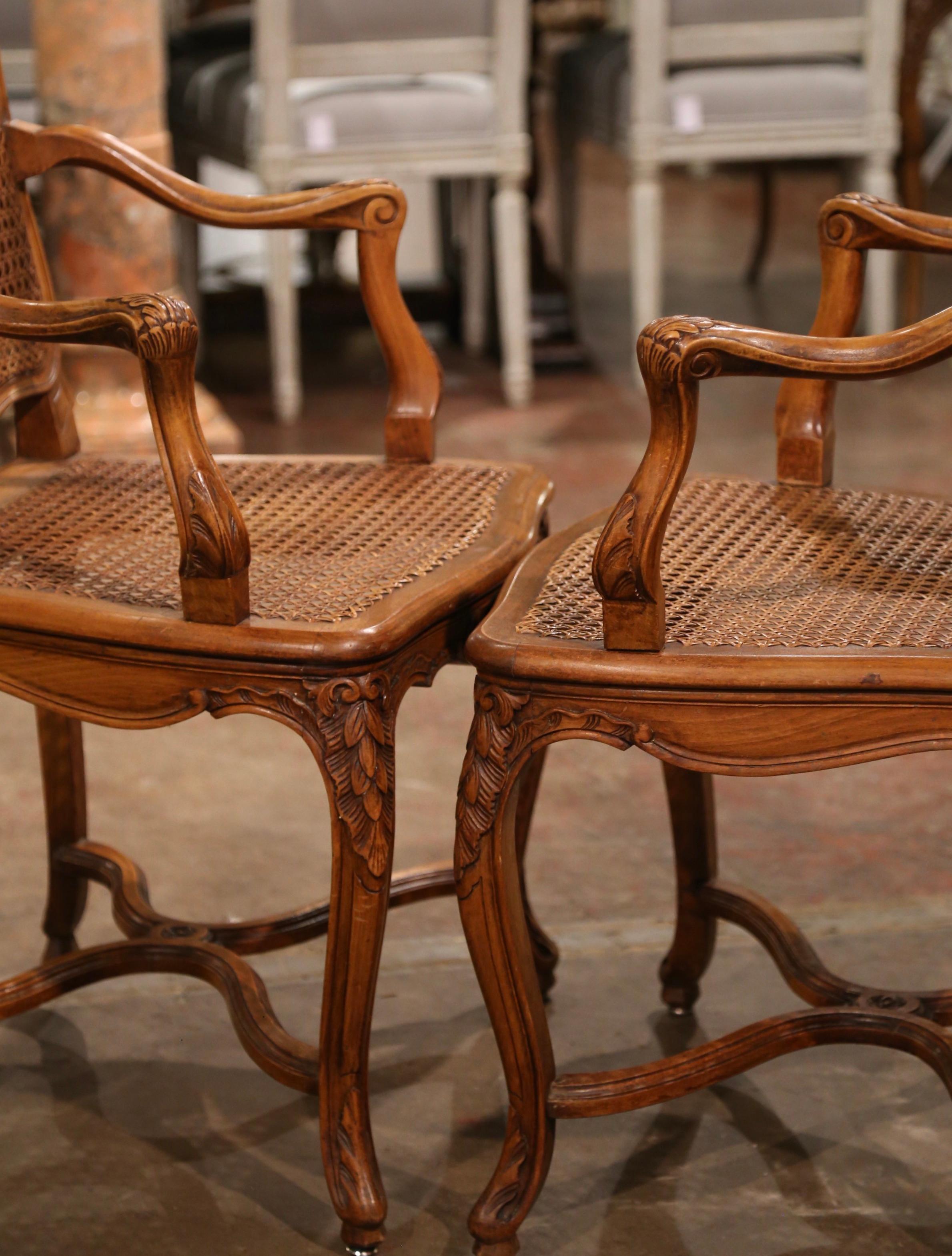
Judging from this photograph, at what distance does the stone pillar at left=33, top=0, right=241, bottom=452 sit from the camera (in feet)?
9.58

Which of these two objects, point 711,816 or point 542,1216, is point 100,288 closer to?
point 711,816

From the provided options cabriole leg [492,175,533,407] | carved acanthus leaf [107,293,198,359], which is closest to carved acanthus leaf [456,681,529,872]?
carved acanthus leaf [107,293,198,359]

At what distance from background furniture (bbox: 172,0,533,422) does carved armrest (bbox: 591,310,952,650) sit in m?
2.59

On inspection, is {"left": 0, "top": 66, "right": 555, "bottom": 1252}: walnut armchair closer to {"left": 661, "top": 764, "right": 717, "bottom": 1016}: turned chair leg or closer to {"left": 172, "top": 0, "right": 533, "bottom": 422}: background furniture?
{"left": 661, "top": 764, "right": 717, "bottom": 1016}: turned chair leg

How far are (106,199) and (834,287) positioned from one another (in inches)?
77.4

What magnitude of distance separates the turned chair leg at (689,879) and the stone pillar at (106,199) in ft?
5.60

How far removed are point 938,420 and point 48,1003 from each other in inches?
99.8

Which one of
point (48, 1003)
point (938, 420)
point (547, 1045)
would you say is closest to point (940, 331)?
point (547, 1045)

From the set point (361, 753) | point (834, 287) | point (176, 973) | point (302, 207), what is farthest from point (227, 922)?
point (834, 287)

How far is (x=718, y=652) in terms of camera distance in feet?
3.40

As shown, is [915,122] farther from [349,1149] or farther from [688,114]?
[349,1149]

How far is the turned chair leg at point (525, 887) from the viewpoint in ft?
4.68

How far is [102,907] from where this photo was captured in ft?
5.73

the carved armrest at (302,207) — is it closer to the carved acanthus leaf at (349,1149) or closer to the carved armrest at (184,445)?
the carved armrest at (184,445)
